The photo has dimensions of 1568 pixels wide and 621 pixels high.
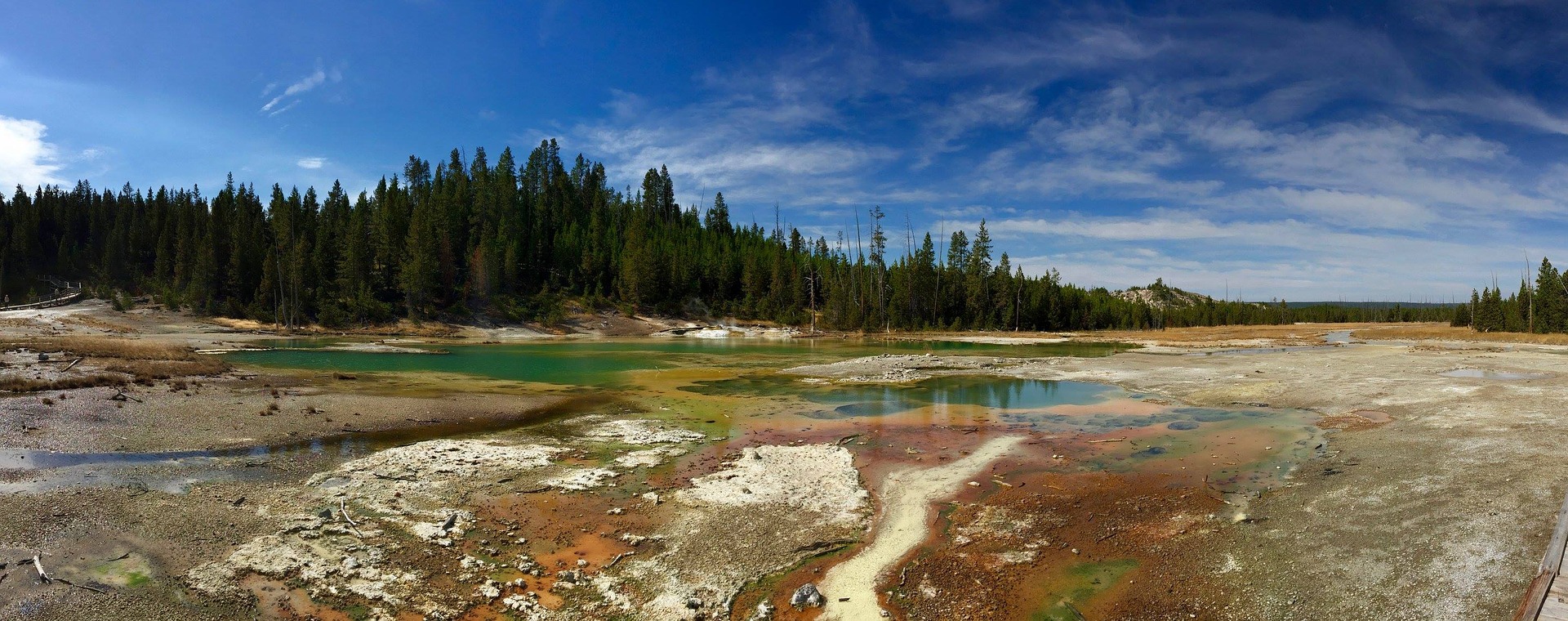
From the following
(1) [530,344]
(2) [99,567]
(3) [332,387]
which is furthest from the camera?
(1) [530,344]

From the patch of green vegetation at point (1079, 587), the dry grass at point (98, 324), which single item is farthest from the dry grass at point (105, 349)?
the patch of green vegetation at point (1079, 587)

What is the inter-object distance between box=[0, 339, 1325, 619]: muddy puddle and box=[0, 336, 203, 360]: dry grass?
1803cm

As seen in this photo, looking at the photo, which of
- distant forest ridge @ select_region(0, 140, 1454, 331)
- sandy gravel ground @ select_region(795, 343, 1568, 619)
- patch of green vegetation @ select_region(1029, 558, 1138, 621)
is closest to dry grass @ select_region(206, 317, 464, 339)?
distant forest ridge @ select_region(0, 140, 1454, 331)

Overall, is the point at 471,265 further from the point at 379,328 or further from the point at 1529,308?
the point at 1529,308

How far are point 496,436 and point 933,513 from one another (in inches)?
463

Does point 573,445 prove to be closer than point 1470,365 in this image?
Yes

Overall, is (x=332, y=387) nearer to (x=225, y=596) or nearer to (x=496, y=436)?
(x=496, y=436)

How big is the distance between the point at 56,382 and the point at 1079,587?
95.9 feet

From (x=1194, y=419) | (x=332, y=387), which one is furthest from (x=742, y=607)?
(x=332, y=387)

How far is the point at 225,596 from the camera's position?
25.3ft

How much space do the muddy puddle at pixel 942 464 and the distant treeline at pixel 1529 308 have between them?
7919 cm

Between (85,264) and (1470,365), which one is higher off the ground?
(85,264)

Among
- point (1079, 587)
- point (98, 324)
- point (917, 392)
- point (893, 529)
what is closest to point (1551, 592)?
point (1079, 587)

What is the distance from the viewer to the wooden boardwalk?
544 cm
